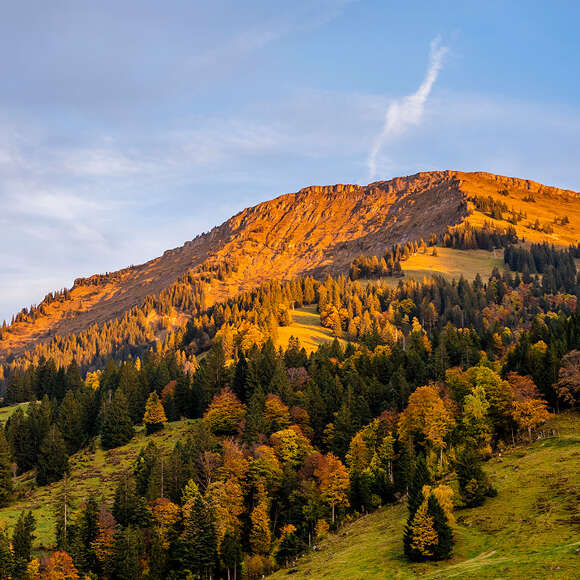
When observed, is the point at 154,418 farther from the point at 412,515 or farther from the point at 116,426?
the point at 412,515

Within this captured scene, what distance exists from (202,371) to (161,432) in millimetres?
19988

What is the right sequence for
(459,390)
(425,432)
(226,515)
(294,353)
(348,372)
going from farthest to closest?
(294,353) < (348,372) < (459,390) < (425,432) < (226,515)

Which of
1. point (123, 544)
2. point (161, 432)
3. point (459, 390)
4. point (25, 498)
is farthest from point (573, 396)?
point (25, 498)

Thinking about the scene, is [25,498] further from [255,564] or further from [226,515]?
[255,564]

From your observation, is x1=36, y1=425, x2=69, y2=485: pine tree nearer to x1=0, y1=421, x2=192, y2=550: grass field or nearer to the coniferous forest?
the coniferous forest

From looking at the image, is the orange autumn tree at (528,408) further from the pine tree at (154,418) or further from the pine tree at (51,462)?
the pine tree at (51,462)

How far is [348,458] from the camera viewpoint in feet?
283

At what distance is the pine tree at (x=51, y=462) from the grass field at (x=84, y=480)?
1.93 metres

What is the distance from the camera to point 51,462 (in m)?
102

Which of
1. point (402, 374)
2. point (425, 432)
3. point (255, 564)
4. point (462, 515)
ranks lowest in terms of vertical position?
point (255, 564)

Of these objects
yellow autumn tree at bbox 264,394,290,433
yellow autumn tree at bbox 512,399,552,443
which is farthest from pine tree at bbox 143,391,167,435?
yellow autumn tree at bbox 512,399,552,443

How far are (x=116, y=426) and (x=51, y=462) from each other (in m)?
15.7

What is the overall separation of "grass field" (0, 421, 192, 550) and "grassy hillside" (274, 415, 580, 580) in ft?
133

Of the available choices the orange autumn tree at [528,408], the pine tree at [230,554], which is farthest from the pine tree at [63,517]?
the orange autumn tree at [528,408]
